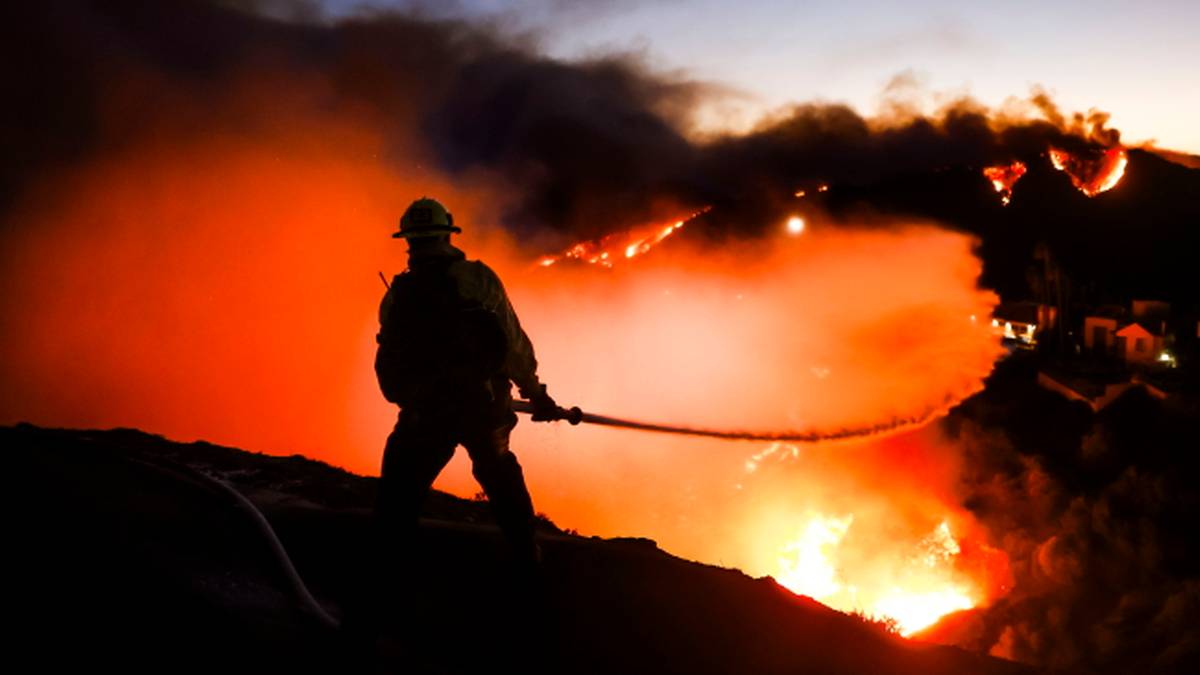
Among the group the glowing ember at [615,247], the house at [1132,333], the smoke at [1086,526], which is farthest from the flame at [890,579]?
the glowing ember at [615,247]

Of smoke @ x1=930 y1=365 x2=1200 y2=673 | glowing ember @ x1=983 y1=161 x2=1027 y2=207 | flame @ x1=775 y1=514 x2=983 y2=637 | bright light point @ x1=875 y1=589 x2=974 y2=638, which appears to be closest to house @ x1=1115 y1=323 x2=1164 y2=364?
smoke @ x1=930 y1=365 x2=1200 y2=673

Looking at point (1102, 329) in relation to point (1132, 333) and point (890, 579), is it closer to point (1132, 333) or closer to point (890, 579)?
point (1132, 333)

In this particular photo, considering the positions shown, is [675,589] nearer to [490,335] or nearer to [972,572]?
[490,335]

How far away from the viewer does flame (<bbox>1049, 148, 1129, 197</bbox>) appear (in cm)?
9238

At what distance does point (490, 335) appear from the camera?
170 inches

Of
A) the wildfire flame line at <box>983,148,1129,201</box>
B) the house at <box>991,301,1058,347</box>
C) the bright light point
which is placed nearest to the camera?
the bright light point

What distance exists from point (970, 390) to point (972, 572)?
1385cm

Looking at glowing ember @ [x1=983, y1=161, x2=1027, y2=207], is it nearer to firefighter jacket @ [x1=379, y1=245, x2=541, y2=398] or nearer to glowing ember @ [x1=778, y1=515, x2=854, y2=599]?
glowing ember @ [x1=778, y1=515, x2=854, y2=599]

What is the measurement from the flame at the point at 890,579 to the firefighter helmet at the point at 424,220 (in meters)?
46.1

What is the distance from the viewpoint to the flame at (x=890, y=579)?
44819mm

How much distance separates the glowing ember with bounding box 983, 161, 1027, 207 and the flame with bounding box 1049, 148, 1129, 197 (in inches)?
159

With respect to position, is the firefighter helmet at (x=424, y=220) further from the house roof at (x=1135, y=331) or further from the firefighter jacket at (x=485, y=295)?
the house roof at (x=1135, y=331)

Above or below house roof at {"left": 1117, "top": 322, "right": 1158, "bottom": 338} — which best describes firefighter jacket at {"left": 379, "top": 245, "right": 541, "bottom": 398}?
below

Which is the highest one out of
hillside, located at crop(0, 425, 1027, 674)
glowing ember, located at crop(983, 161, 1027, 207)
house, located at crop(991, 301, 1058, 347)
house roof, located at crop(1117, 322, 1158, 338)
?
glowing ember, located at crop(983, 161, 1027, 207)
